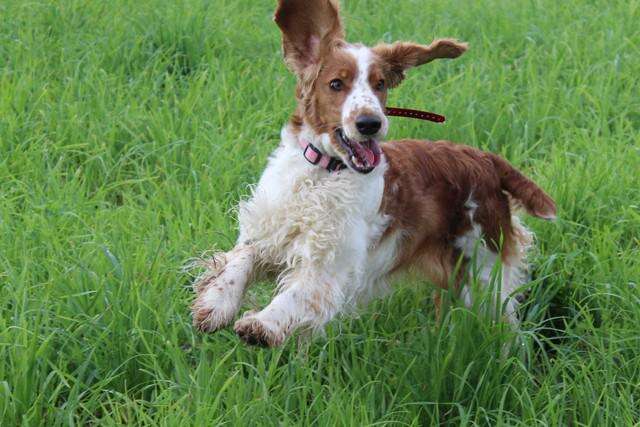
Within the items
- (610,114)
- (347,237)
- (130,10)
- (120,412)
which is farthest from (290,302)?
(130,10)

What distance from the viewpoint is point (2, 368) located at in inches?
115

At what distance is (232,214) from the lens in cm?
411

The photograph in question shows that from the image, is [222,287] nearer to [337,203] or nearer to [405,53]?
[337,203]

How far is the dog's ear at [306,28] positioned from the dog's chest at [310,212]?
0.31 meters

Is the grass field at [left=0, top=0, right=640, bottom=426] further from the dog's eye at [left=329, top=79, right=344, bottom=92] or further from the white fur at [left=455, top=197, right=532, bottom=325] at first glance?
the dog's eye at [left=329, top=79, right=344, bottom=92]

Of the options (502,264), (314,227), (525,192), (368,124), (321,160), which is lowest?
(502,264)

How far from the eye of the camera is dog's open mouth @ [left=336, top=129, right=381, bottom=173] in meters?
3.13

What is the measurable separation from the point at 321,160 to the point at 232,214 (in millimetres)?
927

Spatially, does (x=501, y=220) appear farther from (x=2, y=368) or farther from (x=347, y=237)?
(x=2, y=368)

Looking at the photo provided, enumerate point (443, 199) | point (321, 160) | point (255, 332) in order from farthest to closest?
point (443, 199), point (321, 160), point (255, 332)

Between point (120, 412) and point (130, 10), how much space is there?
343cm

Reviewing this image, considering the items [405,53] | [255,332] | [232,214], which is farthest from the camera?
[232,214]

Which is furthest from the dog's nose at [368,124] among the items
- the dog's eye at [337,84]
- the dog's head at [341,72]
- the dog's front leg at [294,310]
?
the dog's front leg at [294,310]

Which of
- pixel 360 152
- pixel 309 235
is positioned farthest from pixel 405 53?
pixel 309 235
